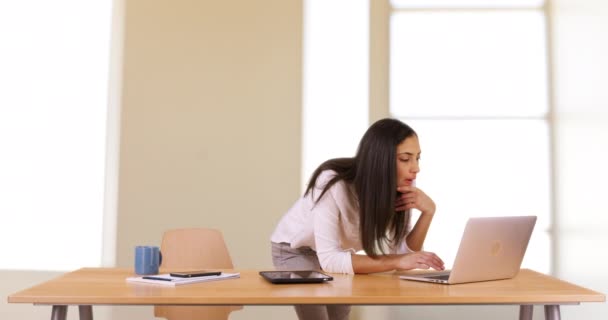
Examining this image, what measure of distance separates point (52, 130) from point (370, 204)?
3029 mm

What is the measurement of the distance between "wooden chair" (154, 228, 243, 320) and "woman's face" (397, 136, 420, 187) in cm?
99

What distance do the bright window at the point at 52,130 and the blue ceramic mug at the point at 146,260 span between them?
8.04 ft

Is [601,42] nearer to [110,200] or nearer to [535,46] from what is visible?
[535,46]

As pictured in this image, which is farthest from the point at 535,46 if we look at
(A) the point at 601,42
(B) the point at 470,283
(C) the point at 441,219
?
(B) the point at 470,283

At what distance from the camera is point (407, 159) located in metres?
2.55

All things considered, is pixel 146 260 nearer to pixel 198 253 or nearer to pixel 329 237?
pixel 329 237

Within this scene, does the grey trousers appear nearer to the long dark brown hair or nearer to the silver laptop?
the long dark brown hair

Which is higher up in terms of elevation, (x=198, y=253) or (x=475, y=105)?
(x=475, y=105)

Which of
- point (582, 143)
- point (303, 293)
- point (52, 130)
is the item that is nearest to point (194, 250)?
point (303, 293)

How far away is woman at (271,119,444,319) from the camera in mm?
2449

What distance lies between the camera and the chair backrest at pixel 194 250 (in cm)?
309

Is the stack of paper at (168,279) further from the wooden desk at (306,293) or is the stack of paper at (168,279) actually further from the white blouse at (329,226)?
the white blouse at (329,226)

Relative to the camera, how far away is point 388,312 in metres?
4.48

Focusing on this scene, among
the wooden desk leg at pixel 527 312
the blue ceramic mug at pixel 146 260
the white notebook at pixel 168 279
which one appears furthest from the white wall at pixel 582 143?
the blue ceramic mug at pixel 146 260
